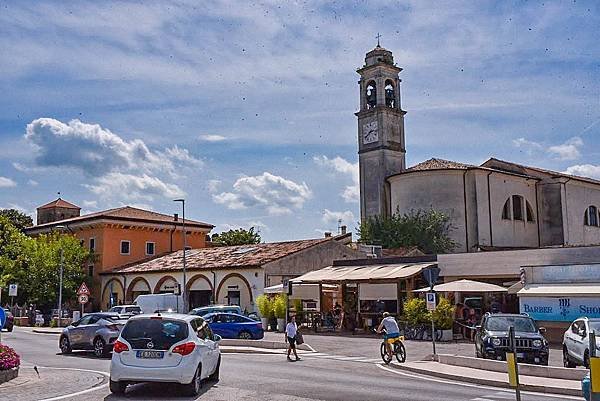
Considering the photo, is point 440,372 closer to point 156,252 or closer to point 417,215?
point 417,215

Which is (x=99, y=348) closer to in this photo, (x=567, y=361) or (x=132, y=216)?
(x=567, y=361)

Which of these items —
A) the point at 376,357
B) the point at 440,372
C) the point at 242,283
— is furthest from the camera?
the point at 242,283

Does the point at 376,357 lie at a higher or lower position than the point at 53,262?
lower

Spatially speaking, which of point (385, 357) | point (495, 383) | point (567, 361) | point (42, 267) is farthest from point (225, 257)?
point (495, 383)

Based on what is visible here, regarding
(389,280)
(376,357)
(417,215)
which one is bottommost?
(376,357)

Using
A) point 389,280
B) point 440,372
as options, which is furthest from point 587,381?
point 389,280

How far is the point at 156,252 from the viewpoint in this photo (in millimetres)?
61844

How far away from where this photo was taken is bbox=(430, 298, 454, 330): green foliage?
30.3 metres

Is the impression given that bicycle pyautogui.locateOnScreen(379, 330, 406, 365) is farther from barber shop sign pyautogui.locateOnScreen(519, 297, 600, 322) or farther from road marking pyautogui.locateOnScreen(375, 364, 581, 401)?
barber shop sign pyautogui.locateOnScreen(519, 297, 600, 322)

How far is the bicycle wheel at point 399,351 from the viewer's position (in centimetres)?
2156

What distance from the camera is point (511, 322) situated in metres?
21.0

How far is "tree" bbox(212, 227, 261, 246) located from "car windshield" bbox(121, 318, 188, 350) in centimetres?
7078

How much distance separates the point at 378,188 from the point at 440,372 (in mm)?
43371

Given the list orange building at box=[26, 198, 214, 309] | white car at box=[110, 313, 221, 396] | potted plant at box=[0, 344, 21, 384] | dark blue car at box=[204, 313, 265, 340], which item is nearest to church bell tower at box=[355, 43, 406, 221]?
orange building at box=[26, 198, 214, 309]
